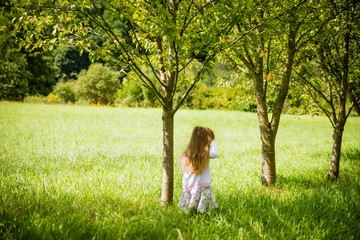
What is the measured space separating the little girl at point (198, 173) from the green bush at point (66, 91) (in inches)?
1415

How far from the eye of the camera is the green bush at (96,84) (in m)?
34.7

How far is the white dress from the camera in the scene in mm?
2629

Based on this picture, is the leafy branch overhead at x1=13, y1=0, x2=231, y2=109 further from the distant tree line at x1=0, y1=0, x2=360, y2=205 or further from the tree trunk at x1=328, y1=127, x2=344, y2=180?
the tree trunk at x1=328, y1=127, x2=344, y2=180

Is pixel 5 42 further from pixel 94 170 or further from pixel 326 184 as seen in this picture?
pixel 326 184

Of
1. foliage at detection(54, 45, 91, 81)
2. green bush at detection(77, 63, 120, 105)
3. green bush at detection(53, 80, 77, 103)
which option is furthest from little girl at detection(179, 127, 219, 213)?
foliage at detection(54, 45, 91, 81)

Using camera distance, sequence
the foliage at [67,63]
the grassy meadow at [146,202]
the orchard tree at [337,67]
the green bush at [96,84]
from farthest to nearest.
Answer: the foliage at [67,63] → the green bush at [96,84] → the orchard tree at [337,67] → the grassy meadow at [146,202]

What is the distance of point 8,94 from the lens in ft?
94.2

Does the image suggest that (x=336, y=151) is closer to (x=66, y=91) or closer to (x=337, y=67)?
(x=337, y=67)

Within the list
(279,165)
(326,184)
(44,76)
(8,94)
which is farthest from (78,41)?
(44,76)

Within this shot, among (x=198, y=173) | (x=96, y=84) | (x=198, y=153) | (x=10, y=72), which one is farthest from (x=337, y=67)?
(x=10, y=72)

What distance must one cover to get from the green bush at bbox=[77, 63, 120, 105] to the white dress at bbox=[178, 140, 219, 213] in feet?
114

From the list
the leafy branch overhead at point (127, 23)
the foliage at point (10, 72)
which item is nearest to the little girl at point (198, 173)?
the leafy branch overhead at point (127, 23)

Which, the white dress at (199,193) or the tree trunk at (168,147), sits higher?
the tree trunk at (168,147)

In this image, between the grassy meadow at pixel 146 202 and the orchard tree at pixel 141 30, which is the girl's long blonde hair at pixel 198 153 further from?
the grassy meadow at pixel 146 202
